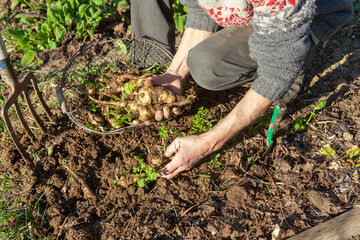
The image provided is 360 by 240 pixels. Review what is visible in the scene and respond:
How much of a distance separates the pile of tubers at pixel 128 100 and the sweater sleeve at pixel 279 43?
0.69 meters

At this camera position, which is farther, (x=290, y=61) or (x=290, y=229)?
(x=290, y=229)

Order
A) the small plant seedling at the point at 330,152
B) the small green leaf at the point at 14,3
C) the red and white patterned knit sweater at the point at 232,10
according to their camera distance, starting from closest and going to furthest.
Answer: the red and white patterned knit sweater at the point at 232,10 → the small plant seedling at the point at 330,152 → the small green leaf at the point at 14,3

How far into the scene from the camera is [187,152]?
2018mm

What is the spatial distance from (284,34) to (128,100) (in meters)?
1.35

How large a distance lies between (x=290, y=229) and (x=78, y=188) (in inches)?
62.0

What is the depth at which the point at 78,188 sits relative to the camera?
7.50 feet

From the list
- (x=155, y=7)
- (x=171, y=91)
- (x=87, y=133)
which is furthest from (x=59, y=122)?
(x=155, y=7)

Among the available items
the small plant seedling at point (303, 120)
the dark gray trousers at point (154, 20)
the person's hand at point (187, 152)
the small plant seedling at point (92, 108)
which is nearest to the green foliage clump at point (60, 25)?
the dark gray trousers at point (154, 20)

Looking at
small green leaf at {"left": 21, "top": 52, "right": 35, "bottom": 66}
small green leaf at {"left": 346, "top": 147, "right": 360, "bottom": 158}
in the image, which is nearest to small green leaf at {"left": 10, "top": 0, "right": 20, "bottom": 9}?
small green leaf at {"left": 21, "top": 52, "right": 35, "bottom": 66}

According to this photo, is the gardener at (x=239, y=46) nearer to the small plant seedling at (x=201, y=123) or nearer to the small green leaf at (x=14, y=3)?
the small plant seedling at (x=201, y=123)

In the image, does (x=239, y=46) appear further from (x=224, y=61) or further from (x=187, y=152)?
(x=187, y=152)

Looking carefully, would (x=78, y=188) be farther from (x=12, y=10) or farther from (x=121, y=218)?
(x=12, y=10)

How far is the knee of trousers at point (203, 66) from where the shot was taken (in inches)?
91.7

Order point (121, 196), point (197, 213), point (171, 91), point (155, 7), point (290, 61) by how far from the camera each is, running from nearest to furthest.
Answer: point (290, 61) < point (197, 213) < point (121, 196) < point (171, 91) < point (155, 7)
